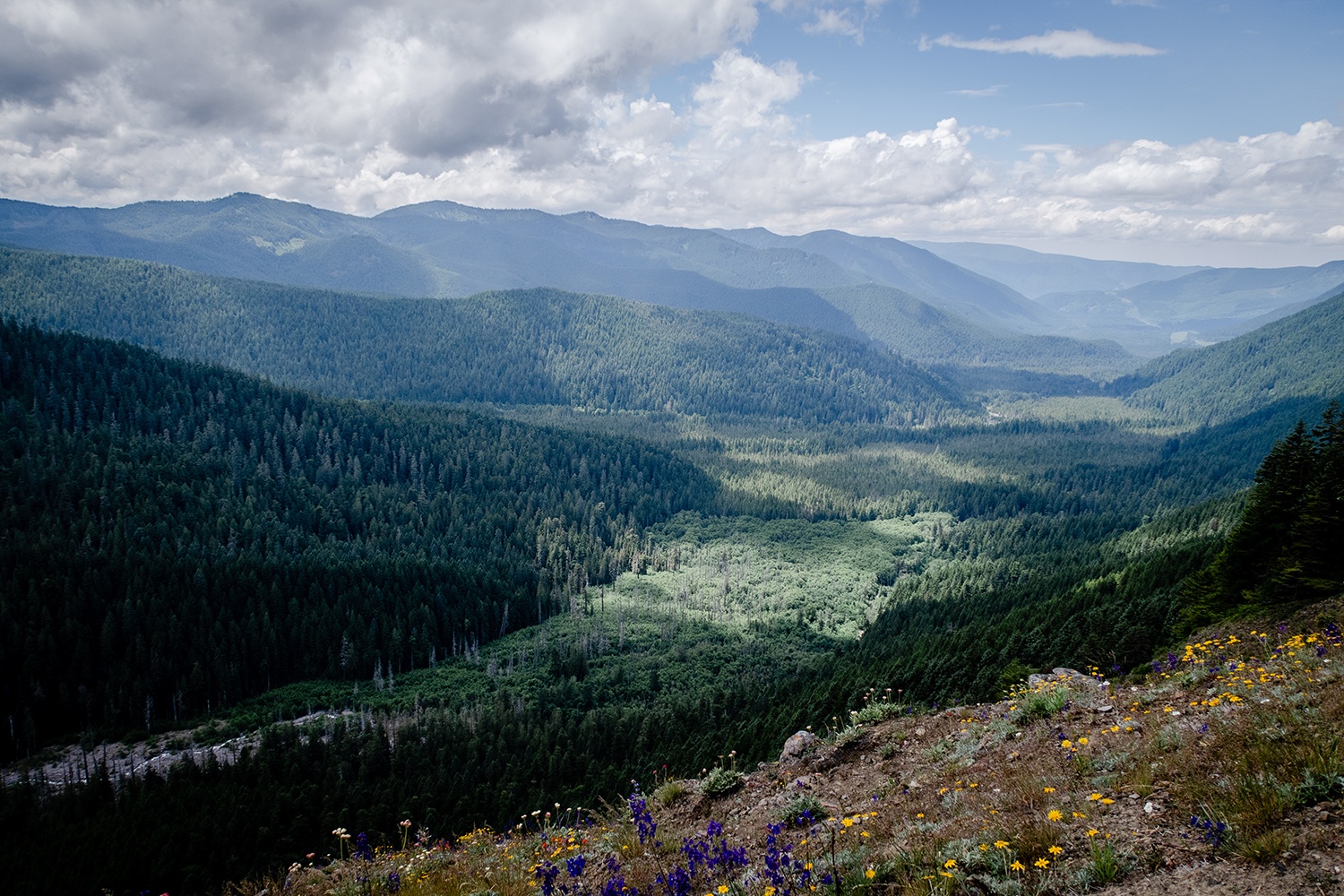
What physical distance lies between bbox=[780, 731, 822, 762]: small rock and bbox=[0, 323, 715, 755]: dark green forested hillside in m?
92.5

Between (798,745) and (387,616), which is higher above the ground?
(798,745)

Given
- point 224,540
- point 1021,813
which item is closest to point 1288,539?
point 1021,813

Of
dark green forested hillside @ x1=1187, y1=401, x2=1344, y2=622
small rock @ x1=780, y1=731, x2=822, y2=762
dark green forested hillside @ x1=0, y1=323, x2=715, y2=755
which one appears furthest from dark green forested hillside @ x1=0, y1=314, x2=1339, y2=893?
small rock @ x1=780, y1=731, x2=822, y2=762

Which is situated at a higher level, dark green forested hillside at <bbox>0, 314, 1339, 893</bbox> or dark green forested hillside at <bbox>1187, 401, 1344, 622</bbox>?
dark green forested hillside at <bbox>1187, 401, 1344, 622</bbox>

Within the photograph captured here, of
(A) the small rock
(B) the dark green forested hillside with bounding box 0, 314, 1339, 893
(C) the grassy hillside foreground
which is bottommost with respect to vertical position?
(B) the dark green forested hillside with bounding box 0, 314, 1339, 893

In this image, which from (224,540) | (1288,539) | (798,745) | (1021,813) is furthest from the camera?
(224,540)

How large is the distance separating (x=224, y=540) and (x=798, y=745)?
5015 inches

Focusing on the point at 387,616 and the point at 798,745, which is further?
the point at 387,616

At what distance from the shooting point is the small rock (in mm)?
23328

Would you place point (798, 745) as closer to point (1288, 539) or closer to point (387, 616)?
point (1288, 539)

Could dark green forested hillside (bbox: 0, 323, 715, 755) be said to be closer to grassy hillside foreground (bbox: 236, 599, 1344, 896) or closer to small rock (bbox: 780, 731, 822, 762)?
→ grassy hillside foreground (bbox: 236, 599, 1344, 896)

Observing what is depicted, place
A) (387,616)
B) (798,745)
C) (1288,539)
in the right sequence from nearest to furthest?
1. (798,745)
2. (1288,539)
3. (387,616)

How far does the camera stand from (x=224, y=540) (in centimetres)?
11919

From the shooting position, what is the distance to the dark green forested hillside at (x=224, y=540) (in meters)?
85.8
